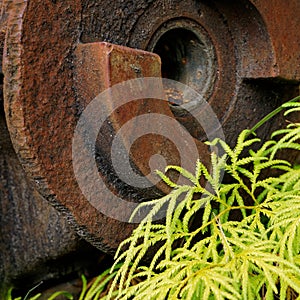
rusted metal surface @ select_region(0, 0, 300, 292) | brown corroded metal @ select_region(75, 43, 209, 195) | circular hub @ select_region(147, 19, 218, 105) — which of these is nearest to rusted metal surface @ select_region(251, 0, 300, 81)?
rusted metal surface @ select_region(0, 0, 300, 292)

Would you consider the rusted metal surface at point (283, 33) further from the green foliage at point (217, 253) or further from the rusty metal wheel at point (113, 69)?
the green foliage at point (217, 253)

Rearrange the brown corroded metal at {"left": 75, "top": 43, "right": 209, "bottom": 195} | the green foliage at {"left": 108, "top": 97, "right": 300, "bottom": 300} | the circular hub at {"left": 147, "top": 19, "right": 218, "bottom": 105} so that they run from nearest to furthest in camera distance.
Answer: the green foliage at {"left": 108, "top": 97, "right": 300, "bottom": 300}
the brown corroded metal at {"left": 75, "top": 43, "right": 209, "bottom": 195}
the circular hub at {"left": 147, "top": 19, "right": 218, "bottom": 105}

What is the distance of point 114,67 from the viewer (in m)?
1.06

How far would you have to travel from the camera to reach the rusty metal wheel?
1.07 metres

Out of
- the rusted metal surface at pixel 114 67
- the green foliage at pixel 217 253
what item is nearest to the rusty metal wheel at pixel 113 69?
the rusted metal surface at pixel 114 67

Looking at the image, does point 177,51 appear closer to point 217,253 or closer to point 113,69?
point 113,69

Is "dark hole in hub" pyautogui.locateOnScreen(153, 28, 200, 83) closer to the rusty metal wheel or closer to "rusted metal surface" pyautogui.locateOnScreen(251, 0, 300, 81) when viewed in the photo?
the rusty metal wheel

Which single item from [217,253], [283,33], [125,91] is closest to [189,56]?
[283,33]

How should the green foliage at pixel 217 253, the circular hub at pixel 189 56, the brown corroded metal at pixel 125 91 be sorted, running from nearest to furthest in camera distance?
1. the green foliage at pixel 217 253
2. the brown corroded metal at pixel 125 91
3. the circular hub at pixel 189 56

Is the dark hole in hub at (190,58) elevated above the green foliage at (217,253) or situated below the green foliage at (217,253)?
above

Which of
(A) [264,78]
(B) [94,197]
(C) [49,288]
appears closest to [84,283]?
(C) [49,288]

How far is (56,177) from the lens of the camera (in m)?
1.13

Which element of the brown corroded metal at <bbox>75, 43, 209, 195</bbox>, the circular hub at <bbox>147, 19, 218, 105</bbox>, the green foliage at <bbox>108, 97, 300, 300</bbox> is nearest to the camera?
the green foliage at <bbox>108, 97, 300, 300</bbox>

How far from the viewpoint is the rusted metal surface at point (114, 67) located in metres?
1.07
